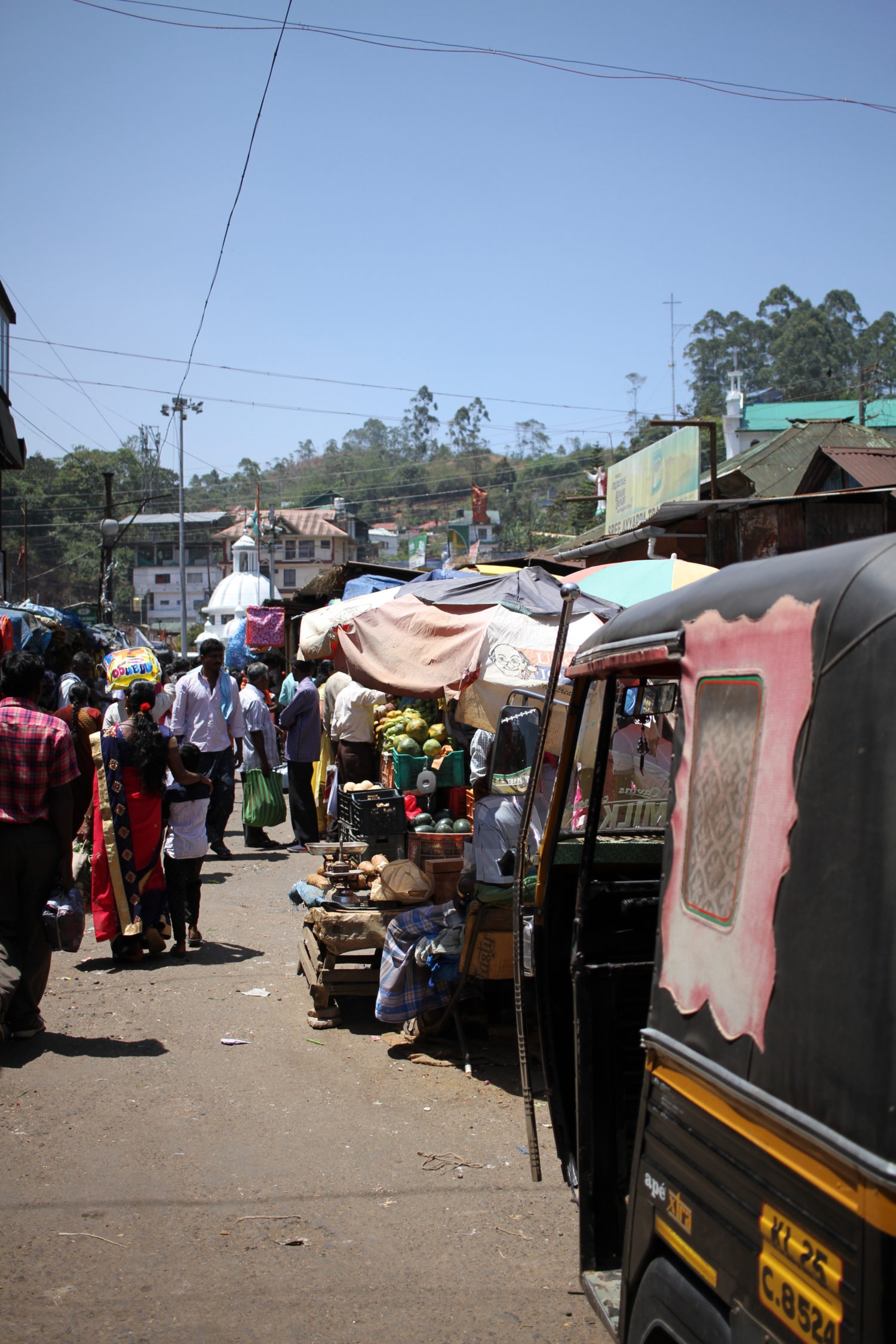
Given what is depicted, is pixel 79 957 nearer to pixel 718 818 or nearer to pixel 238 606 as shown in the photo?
pixel 718 818

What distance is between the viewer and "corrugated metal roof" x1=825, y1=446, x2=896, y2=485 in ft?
42.7

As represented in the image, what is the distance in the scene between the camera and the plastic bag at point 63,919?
5.53 metres

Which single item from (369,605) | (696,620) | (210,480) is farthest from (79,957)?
(210,480)

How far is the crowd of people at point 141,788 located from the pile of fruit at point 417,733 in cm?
66

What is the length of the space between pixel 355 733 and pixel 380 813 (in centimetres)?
324

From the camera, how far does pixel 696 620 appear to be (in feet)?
7.21

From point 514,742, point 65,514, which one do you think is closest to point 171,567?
point 65,514

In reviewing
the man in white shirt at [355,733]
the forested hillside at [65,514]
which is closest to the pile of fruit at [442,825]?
the man in white shirt at [355,733]

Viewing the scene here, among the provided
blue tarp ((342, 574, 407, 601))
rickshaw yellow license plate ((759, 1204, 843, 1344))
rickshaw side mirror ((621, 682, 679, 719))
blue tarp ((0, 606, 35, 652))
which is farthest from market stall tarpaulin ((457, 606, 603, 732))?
blue tarp ((0, 606, 35, 652))

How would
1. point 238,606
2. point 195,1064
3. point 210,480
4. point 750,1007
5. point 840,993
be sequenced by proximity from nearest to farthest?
point 840,993 < point 750,1007 < point 195,1064 < point 238,606 < point 210,480

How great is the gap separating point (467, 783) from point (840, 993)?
21.1 ft

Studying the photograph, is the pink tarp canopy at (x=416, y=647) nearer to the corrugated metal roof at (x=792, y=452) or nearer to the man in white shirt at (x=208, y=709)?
the man in white shirt at (x=208, y=709)

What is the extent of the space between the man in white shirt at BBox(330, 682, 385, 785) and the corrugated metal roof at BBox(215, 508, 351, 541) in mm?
59742

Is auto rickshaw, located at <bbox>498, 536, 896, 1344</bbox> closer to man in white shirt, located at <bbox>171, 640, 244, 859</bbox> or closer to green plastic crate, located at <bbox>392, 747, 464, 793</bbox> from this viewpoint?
green plastic crate, located at <bbox>392, 747, 464, 793</bbox>
